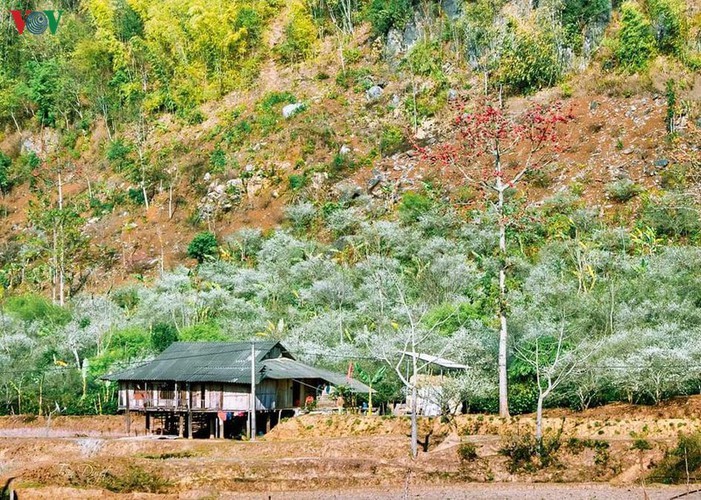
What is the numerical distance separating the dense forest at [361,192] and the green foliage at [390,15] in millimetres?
251

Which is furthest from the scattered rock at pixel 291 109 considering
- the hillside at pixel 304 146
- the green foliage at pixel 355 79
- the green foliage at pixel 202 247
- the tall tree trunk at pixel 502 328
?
the tall tree trunk at pixel 502 328

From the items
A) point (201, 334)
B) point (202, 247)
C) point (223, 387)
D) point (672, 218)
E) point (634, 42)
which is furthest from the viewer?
point (634, 42)

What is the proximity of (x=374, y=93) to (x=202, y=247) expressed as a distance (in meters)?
25.9

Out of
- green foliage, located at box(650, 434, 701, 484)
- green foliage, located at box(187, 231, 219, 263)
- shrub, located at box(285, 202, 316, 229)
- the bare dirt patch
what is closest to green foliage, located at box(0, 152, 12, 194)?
green foliage, located at box(187, 231, 219, 263)

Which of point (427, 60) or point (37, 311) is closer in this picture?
point (37, 311)

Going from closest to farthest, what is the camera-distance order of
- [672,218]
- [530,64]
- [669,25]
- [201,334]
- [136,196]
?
[201,334] → [672,218] → [669,25] → [530,64] → [136,196]

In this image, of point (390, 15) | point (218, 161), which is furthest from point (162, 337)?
point (390, 15)

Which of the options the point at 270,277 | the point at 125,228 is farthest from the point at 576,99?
the point at 125,228

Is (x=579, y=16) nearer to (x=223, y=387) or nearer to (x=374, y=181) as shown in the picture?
(x=374, y=181)

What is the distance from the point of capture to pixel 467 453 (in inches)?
1416

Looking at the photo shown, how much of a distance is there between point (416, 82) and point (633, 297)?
4309cm

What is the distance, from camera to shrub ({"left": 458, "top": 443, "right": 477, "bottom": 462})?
35875 millimetres

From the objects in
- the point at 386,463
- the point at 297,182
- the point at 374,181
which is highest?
the point at 297,182

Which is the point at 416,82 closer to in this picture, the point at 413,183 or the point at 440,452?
the point at 413,183
